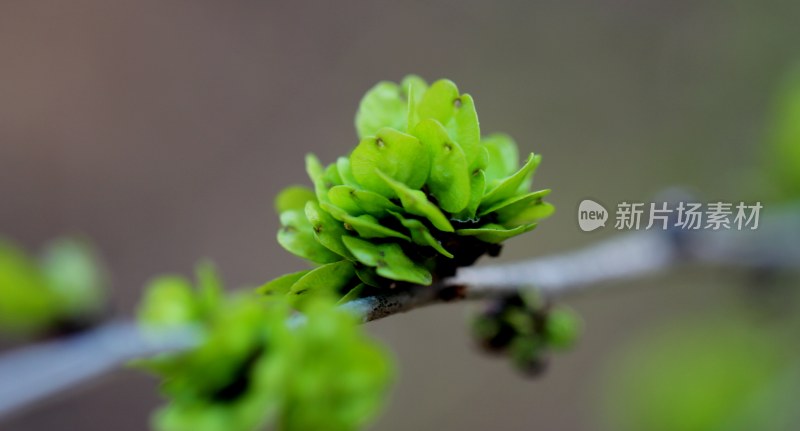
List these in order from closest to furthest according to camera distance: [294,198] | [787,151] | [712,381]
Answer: [294,198] → [787,151] → [712,381]

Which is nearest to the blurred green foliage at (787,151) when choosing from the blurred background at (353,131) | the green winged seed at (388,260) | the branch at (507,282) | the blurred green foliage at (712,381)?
the branch at (507,282)

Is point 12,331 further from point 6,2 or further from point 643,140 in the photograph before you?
point 643,140

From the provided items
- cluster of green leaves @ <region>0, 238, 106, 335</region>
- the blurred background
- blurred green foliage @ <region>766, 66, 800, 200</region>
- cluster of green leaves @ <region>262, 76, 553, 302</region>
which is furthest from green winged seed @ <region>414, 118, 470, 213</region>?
the blurred background

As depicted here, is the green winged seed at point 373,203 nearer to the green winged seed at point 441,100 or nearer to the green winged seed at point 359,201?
the green winged seed at point 359,201

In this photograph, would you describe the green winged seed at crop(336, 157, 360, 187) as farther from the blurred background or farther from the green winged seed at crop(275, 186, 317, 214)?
the blurred background

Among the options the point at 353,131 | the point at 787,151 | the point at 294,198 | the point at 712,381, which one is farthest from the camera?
the point at 353,131

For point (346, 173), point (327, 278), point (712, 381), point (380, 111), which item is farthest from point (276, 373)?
point (712, 381)

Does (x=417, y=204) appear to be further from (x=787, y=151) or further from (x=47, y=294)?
(x=787, y=151)
